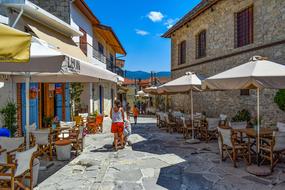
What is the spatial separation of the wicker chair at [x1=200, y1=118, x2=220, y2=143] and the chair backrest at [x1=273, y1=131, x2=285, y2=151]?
393 centimetres

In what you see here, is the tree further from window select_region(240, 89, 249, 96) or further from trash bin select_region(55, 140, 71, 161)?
window select_region(240, 89, 249, 96)

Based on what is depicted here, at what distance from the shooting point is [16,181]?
4.34 metres

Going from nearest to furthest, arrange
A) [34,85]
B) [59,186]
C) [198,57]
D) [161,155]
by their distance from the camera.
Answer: [59,186] → [161,155] → [34,85] → [198,57]

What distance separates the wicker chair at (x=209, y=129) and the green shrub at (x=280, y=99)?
232 cm

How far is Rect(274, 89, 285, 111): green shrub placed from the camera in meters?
9.29

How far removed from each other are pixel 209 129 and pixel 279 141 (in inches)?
159

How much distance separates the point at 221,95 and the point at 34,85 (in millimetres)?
9875

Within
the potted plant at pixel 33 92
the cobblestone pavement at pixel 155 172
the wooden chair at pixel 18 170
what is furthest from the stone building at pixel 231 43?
the potted plant at pixel 33 92

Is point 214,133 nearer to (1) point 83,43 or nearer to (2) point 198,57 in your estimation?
(2) point 198,57

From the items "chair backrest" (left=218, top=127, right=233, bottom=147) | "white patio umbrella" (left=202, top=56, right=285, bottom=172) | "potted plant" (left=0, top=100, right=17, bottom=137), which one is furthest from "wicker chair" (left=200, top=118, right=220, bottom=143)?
"potted plant" (left=0, top=100, right=17, bottom=137)

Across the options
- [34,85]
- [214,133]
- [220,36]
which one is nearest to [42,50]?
[34,85]

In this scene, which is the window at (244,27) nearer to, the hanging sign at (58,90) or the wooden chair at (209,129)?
the wooden chair at (209,129)

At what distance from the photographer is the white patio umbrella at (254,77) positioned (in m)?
5.53

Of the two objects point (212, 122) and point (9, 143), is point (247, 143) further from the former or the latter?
point (9, 143)
